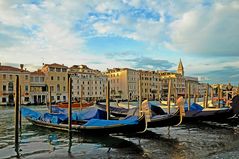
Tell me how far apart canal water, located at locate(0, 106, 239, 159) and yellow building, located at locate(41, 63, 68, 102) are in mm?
35515

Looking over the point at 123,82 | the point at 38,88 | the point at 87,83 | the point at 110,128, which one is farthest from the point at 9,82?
the point at 110,128

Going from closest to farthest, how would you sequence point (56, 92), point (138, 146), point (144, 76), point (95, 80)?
point (138, 146)
point (56, 92)
point (95, 80)
point (144, 76)

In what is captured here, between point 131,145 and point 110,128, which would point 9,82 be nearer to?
point 110,128

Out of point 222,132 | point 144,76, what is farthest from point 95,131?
point 144,76

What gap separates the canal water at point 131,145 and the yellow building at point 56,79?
35515mm

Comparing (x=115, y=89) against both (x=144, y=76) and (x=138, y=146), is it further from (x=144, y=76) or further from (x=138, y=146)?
(x=138, y=146)

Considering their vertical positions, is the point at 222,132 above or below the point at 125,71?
below

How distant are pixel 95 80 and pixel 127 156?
162 feet

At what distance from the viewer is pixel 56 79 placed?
47094mm

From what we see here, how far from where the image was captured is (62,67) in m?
48.2

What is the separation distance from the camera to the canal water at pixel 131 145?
24.5ft

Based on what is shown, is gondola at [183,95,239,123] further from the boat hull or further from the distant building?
the distant building

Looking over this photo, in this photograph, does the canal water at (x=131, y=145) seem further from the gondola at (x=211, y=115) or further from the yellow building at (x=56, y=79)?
the yellow building at (x=56, y=79)

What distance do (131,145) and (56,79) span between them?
1567 inches
